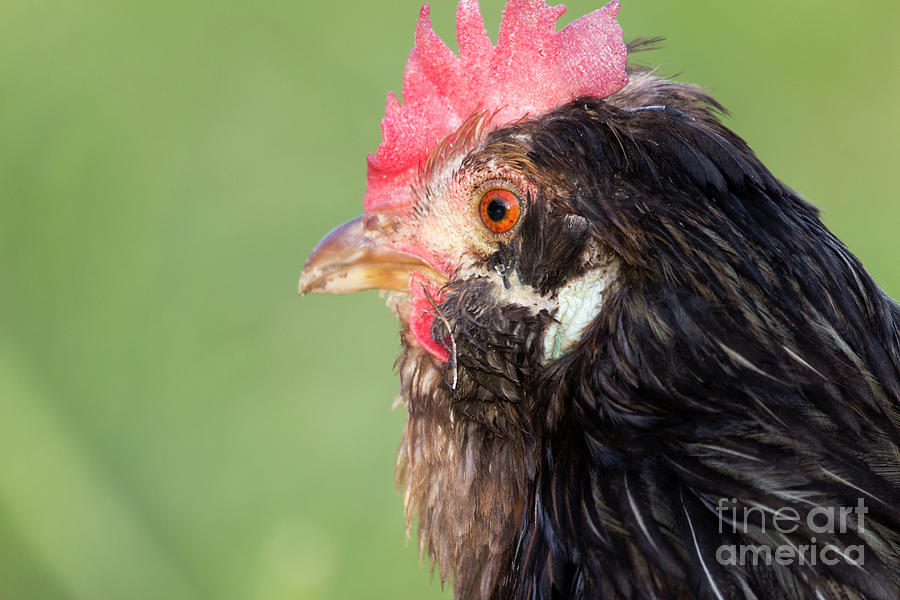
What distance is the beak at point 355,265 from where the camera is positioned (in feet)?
5.59

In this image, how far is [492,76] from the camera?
1.62m

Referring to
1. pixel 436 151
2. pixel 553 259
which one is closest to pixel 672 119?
pixel 553 259

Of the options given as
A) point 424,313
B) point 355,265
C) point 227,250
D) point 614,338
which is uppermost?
point 227,250

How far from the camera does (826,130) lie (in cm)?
456

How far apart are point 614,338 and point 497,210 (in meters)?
0.31

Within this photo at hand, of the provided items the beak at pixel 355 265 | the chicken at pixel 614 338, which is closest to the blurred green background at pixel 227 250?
the beak at pixel 355 265

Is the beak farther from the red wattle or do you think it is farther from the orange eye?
the orange eye

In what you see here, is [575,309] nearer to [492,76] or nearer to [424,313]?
[424,313]

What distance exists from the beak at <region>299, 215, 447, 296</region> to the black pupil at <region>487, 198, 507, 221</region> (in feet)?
0.69

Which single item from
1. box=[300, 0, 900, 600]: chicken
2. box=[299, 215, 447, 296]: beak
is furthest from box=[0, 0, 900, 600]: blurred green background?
box=[300, 0, 900, 600]: chicken

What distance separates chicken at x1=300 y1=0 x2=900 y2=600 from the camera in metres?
1.26

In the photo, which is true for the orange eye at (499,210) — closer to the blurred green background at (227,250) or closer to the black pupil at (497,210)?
the black pupil at (497,210)

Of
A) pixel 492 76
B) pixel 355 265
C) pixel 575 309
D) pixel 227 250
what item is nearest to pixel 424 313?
pixel 355 265

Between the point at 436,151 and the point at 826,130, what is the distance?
11.5 ft
